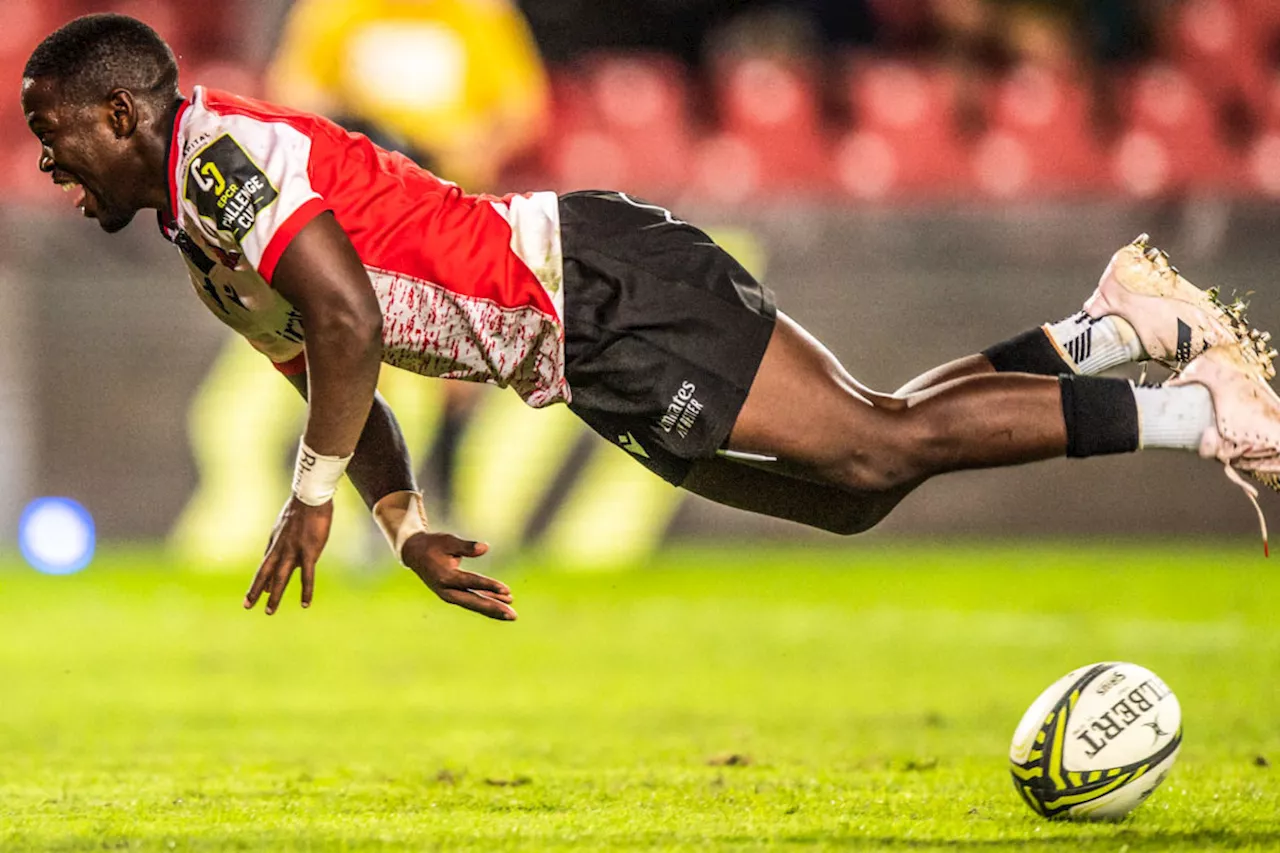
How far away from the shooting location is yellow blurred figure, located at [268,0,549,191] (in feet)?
39.9

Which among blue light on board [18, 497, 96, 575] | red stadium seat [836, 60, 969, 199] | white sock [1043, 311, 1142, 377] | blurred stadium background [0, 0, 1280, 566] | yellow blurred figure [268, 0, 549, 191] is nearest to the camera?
white sock [1043, 311, 1142, 377]

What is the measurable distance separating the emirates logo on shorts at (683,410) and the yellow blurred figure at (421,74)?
23.8ft

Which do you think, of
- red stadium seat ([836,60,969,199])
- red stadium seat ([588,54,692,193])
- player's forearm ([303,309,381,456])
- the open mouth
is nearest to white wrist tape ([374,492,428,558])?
player's forearm ([303,309,381,456])

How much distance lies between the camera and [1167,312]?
511 centimetres

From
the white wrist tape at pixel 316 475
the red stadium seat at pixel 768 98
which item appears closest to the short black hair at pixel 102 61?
the white wrist tape at pixel 316 475

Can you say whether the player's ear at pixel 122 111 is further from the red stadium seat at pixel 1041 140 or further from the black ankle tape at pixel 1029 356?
the red stadium seat at pixel 1041 140

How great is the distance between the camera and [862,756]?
237 inches

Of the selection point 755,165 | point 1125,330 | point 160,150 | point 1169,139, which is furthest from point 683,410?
point 1169,139

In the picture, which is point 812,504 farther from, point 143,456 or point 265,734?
point 143,456

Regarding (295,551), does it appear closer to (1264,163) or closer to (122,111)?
(122,111)

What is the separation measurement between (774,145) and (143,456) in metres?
5.74

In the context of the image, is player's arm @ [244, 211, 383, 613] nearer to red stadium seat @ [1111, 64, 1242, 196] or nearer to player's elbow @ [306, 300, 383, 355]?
player's elbow @ [306, 300, 383, 355]

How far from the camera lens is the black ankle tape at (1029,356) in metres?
5.26

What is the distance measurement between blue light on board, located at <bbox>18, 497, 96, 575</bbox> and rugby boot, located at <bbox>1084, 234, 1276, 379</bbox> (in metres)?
9.25
